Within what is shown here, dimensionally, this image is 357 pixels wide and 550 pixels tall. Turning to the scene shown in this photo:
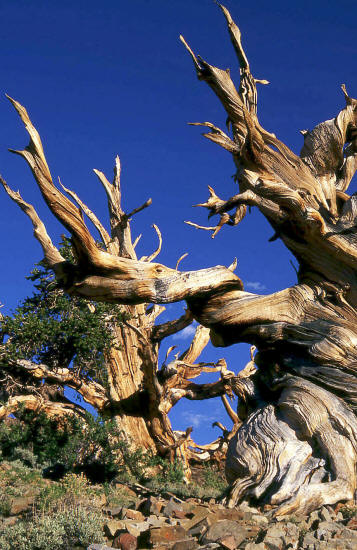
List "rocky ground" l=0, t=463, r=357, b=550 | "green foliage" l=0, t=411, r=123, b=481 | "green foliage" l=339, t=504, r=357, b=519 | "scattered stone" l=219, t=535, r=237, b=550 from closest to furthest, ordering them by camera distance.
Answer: "scattered stone" l=219, t=535, r=237, b=550 < "rocky ground" l=0, t=463, r=357, b=550 < "green foliage" l=339, t=504, r=357, b=519 < "green foliage" l=0, t=411, r=123, b=481

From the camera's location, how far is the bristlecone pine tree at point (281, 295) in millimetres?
6887

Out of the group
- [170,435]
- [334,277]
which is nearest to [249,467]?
[334,277]

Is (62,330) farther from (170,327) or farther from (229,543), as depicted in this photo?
(229,543)

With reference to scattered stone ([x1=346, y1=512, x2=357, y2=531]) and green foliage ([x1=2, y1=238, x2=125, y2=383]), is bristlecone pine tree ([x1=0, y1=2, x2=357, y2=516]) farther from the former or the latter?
green foliage ([x1=2, y1=238, x2=125, y2=383])

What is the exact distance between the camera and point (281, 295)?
866 cm

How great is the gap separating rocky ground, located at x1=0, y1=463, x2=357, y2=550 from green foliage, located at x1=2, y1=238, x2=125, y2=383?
6553 mm

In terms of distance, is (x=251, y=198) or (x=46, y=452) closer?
(x=251, y=198)

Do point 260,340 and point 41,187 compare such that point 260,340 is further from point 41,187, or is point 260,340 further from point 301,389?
point 41,187

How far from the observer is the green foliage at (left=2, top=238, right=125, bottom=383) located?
43.3 ft

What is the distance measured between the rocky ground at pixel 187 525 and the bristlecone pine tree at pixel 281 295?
0.59 metres

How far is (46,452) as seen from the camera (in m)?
12.1

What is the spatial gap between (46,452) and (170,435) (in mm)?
3215

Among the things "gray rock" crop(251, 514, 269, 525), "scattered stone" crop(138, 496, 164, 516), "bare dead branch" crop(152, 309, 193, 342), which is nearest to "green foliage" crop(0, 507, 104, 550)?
"scattered stone" crop(138, 496, 164, 516)

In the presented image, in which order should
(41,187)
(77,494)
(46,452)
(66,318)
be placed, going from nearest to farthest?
1. (77,494)
2. (41,187)
3. (46,452)
4. (66,318)
